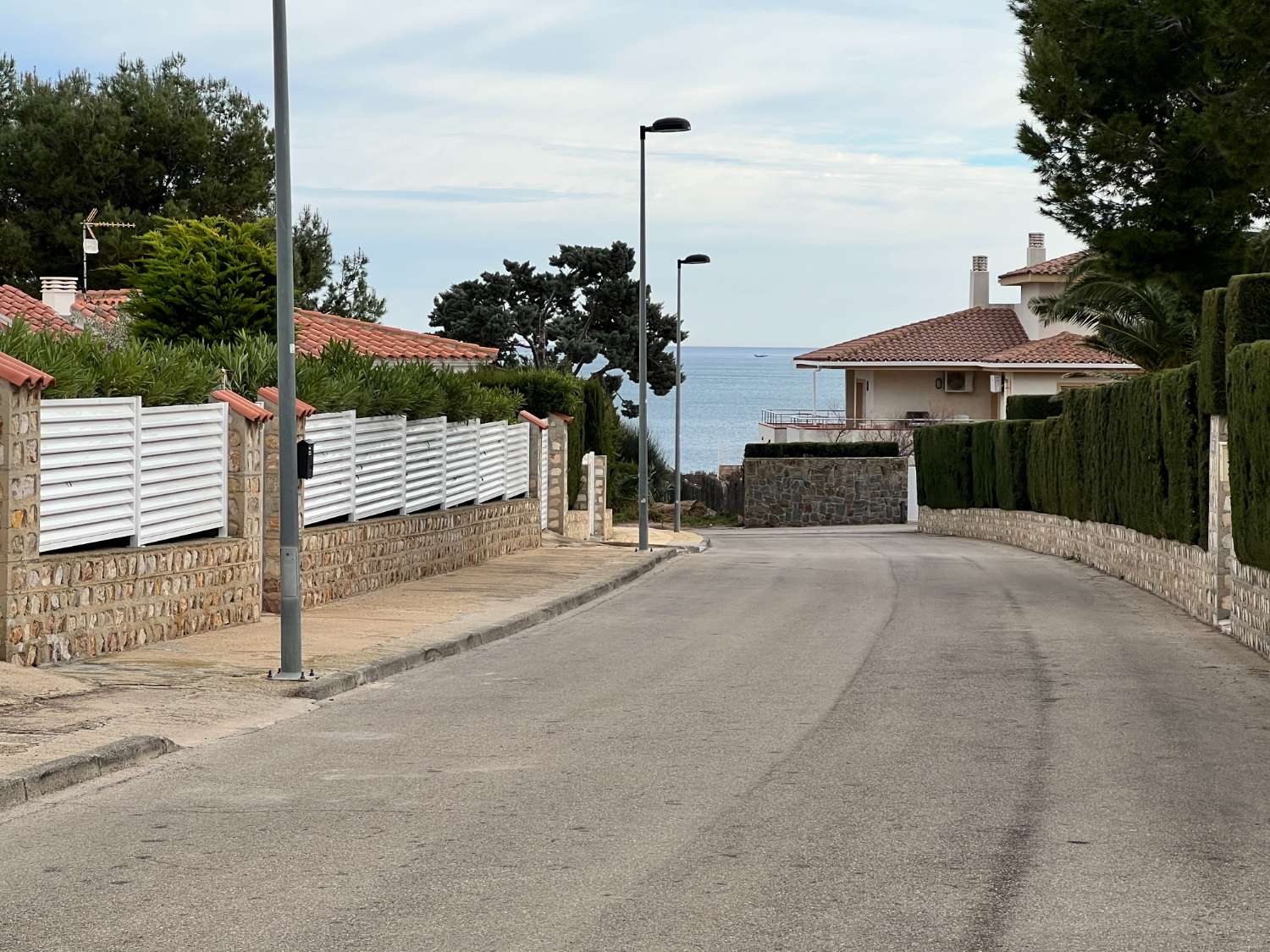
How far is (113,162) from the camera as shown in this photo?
5203cm

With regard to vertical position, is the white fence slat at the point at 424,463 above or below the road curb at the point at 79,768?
above

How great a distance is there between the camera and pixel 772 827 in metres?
7.50

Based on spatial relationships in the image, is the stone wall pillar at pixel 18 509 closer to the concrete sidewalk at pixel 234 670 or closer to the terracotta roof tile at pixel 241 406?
the concrete sidewalk at pixel 234 670

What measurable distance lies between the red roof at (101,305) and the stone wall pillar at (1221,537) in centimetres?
2089

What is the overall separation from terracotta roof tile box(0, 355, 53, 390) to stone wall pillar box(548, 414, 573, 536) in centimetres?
2062

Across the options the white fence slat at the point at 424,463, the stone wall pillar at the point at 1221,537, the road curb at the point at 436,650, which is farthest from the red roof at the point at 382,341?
the stone wall pillar at the point at 1221,537

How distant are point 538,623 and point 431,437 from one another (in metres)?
5.60

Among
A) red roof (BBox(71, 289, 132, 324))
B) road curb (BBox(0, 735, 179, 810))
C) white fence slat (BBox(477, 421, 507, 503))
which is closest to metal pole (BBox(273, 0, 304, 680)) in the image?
road curb (BBox(0, 735, 179, 810))

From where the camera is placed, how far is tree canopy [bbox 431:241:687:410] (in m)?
69.9

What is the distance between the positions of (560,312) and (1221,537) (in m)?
55.4

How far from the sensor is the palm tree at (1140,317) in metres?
33.6

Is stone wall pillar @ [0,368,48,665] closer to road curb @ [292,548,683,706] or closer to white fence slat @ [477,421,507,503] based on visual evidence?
road curb @ [292,548,683,706]

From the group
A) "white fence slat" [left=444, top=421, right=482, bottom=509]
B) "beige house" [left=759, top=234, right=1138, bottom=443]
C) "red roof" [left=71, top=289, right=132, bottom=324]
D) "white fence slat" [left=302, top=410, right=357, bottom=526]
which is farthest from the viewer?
"beige house" [left=759, top=234, right=1138, bottom=443]

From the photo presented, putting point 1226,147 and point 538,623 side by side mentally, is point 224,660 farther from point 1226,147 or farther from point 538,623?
point 1226,147
